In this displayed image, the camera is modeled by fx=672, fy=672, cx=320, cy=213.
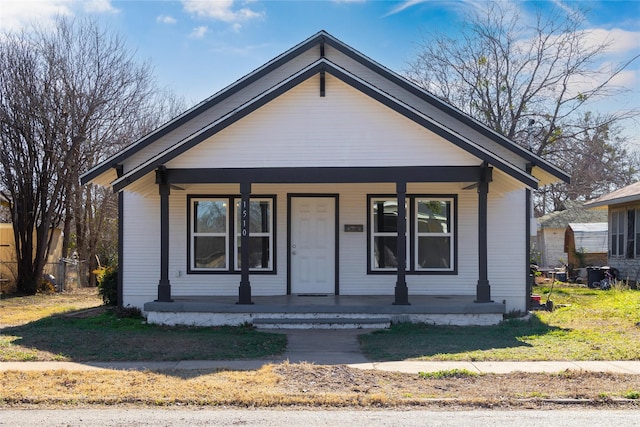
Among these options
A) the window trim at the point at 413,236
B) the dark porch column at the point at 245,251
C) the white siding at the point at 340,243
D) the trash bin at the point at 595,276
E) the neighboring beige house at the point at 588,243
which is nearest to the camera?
the dark porch column at the point at 245,251

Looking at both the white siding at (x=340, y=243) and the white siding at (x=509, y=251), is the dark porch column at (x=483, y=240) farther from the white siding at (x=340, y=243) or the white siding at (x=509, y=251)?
the white siding at (x=340, y=243)

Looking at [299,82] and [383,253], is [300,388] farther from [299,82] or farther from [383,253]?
[383,253]

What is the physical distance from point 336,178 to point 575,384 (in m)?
6.53

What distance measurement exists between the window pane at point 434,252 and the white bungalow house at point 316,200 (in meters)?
0.02

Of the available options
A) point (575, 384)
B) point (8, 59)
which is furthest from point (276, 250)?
point (8, 59)

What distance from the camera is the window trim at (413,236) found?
51.2 feet

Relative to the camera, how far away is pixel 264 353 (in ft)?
34.6

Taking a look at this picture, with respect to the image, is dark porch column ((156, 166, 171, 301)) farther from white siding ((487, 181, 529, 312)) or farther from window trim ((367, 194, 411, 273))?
white siding ((487, 181, 529, 312))

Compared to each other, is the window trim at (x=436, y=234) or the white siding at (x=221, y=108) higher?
the white siding at (x=221, y=108)

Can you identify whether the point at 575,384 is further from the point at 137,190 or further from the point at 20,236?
the point at 20,236

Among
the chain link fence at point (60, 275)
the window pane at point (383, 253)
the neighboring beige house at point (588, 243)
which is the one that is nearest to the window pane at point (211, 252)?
the window pane at point (383, 253)

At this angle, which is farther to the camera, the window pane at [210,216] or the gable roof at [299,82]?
the window pane at [210,216]

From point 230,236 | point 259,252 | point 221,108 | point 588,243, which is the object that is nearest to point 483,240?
point 259,252

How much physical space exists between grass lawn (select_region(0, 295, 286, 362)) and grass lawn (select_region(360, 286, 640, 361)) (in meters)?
2.08
